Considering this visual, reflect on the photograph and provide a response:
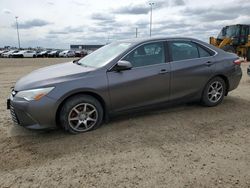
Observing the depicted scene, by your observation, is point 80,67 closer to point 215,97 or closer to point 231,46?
point 215,97

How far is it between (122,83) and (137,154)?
4.47 feet

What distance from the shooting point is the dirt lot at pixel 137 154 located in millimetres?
2908

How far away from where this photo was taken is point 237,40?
65.5 ft

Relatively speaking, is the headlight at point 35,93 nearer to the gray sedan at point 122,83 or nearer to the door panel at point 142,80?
the gray sedan at point 122,83

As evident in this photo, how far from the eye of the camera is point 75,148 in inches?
146

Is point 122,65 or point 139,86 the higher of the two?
point 122,65

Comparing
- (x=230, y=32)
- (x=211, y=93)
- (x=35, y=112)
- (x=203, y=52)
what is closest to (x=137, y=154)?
(x=35, y=112)

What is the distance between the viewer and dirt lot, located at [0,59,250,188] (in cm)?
291

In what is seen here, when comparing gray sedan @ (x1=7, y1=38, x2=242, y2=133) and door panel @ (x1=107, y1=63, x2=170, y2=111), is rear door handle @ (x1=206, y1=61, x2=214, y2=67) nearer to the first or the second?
gray sedan @ (x1=7, y1=38, x2=242, y2=133)

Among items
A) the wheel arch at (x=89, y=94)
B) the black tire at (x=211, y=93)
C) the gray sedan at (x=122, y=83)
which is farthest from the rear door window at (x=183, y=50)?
the wheel arch at (x=89, y=94)

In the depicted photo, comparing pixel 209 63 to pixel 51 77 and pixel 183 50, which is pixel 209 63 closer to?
pixel 183 50

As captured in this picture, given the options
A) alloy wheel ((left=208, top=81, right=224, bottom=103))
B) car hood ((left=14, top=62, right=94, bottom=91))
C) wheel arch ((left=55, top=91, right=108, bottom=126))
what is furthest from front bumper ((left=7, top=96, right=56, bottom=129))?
alloy wheel ((left=208, top=81, right=224, bottom=103))

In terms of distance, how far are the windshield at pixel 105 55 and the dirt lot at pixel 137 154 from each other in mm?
1123

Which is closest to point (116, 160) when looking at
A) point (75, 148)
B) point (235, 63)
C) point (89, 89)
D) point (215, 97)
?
point (75, 148)
